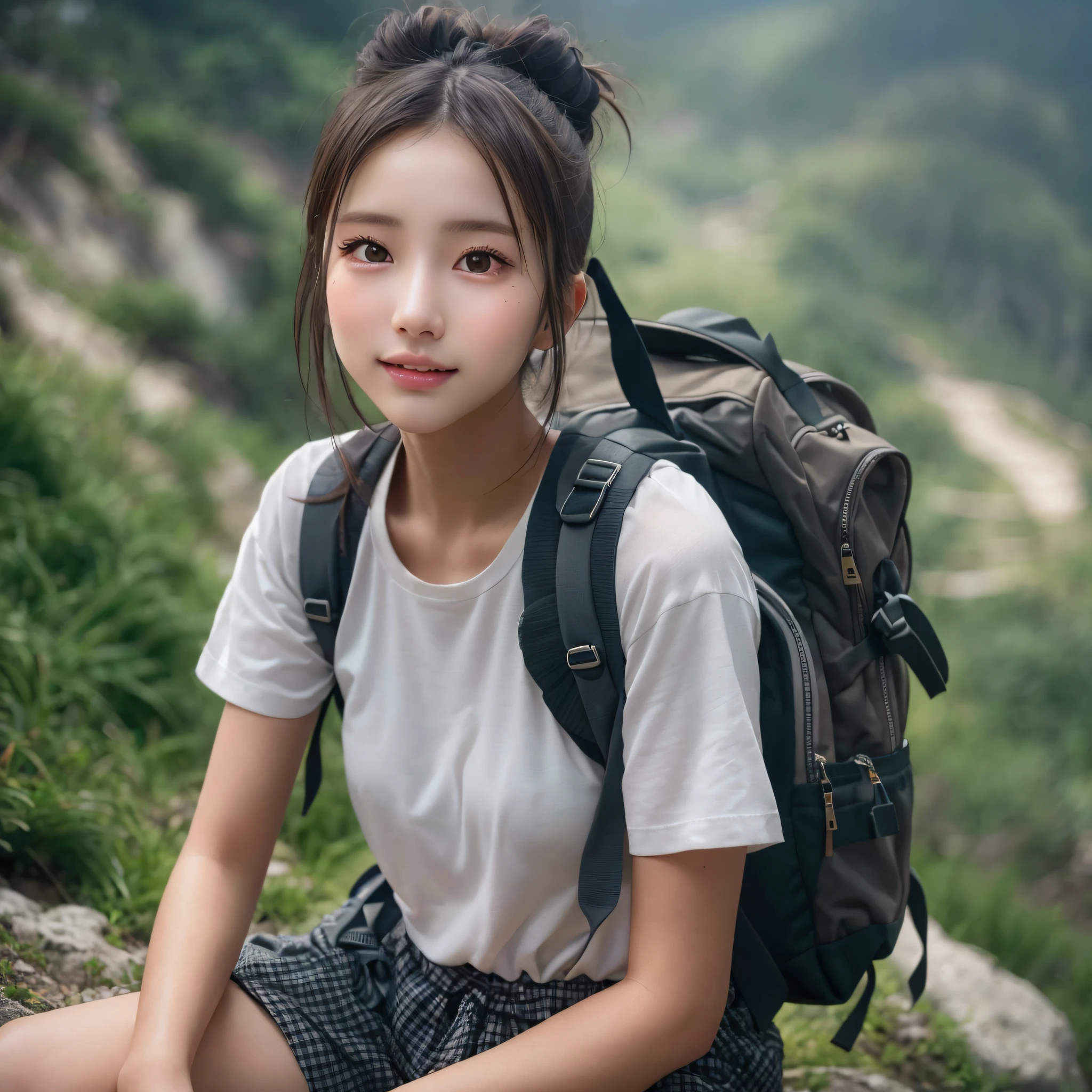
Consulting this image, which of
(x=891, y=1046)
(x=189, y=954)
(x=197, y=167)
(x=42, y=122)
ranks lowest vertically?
(x=891, y=1046)

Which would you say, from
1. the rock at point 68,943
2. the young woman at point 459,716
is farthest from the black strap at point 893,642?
the rock at point 68,943

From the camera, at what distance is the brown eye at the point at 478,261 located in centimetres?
103

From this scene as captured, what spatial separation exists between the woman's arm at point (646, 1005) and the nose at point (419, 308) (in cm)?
56

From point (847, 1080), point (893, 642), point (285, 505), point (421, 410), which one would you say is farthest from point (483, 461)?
point (847, 1080)

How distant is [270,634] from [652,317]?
370 cm

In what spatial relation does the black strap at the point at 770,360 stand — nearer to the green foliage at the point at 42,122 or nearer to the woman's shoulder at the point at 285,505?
the woman's shoulder at the point at 285,505

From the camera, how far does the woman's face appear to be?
101 centimetres

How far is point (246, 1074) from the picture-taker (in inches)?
44.4

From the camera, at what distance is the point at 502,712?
1.11 meters

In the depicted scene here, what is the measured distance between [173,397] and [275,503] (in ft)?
13.0

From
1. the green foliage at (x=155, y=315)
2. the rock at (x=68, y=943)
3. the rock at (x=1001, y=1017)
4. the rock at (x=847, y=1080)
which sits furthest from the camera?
the green foliage at (x=155, y=315)

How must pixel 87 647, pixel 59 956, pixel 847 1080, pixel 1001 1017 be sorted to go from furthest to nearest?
1. pixel 87 647
2. pixel 1001 1017
3. pixel 847 1080
4. pixel 59 956

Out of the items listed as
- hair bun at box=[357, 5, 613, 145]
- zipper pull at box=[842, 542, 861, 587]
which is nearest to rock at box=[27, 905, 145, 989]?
zipper pull at box=[842, 542, 861, 587]

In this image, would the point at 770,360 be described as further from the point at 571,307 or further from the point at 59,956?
the point at 59,956
